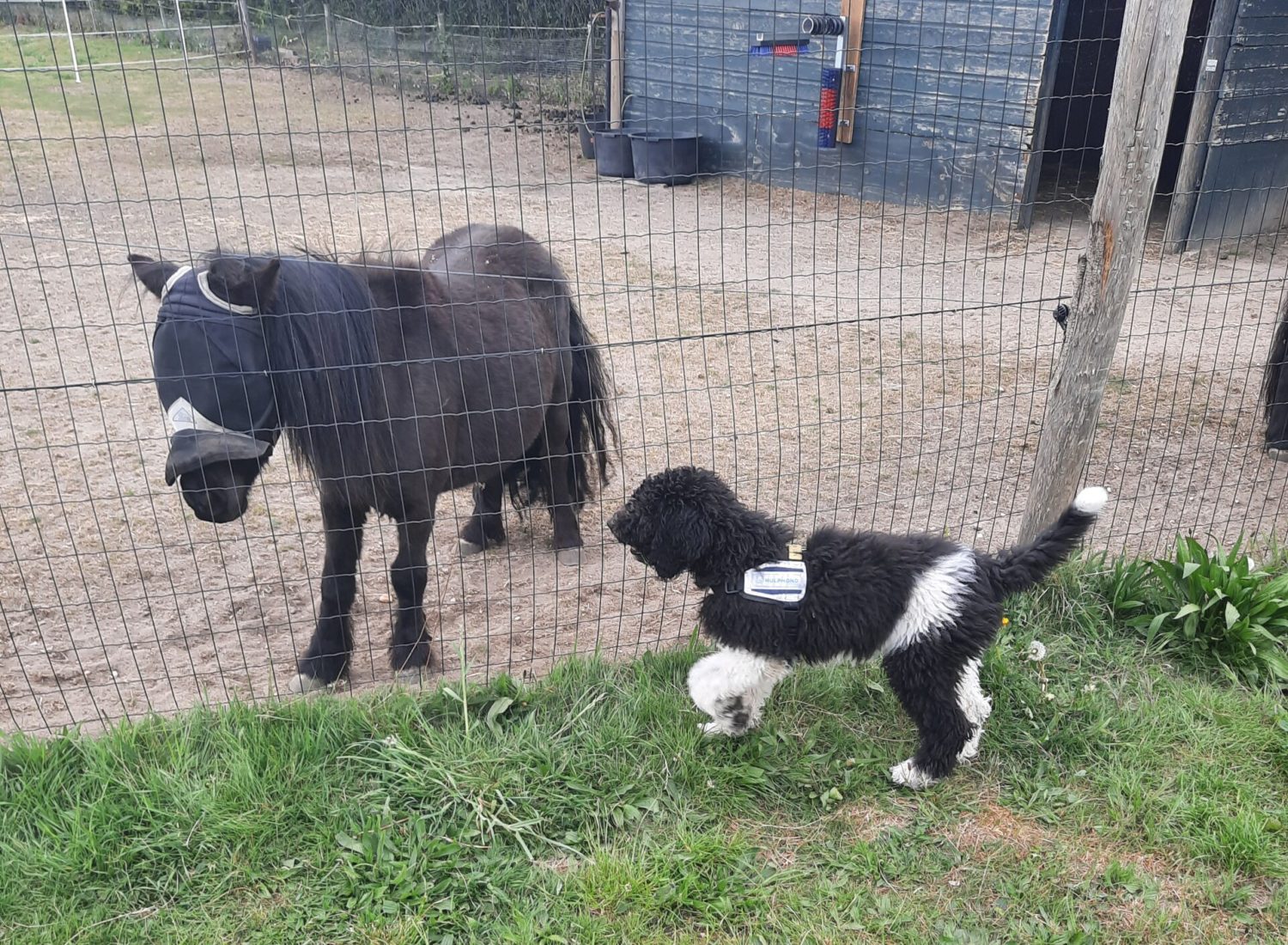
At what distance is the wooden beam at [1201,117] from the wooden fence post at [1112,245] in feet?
18.6

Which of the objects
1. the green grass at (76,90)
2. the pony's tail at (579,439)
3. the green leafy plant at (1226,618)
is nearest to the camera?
the green leafy plant at (1226,618)

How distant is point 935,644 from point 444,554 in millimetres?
2783

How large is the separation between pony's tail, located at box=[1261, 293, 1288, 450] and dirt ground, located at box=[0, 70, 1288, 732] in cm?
14

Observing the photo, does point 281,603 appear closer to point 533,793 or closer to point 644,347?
point 533,793

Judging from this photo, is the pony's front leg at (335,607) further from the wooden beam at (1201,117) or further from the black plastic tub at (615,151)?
the black plastic tub at (615,151)

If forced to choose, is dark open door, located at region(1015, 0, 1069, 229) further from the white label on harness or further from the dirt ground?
the white label on harness

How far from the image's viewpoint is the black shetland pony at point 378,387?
3195 mm

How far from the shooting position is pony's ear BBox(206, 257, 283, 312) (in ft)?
10.4

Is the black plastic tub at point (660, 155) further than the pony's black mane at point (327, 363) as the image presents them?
Yes

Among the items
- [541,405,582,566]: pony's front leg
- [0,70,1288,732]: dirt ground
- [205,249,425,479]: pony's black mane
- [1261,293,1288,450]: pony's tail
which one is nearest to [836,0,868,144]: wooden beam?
[0,70,1288,732]: dirt ground

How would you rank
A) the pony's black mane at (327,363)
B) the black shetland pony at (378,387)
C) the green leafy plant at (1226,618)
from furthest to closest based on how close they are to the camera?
the green leafy plant at (1226,618) → the pony's black mane at (327,363) → the black shetland pony at (378,387)

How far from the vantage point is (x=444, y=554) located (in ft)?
16.4

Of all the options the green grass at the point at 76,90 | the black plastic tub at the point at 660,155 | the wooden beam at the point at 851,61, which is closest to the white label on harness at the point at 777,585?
the wooden beam at the point at 851,61

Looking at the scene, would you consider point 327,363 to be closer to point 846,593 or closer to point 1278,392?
point 846,593
